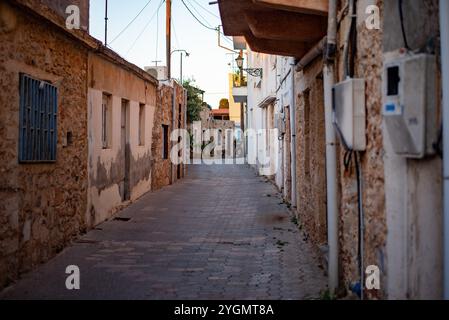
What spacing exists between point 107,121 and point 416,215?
8.45m

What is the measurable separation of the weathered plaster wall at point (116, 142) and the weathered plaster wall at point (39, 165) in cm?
59

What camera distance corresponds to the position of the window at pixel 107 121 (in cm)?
1079

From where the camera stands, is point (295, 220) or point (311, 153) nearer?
point (311, 153)

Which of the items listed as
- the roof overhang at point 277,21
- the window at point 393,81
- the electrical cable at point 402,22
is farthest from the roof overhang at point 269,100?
the window at point 393,81

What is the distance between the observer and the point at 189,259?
283 inches

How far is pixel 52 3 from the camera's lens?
354 inches

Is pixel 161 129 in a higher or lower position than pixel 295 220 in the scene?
higher

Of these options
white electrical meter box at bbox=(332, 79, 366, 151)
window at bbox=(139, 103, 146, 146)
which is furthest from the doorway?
white electrical meter box at bbox=(332, 79, 366, 151)

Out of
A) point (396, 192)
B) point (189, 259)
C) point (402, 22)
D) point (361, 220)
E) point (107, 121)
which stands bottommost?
point (189, 259)

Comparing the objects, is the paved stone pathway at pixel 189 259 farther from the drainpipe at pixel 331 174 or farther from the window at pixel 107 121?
the window at pixel 107 121

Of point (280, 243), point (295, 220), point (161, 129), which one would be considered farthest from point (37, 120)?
point (161, 129)

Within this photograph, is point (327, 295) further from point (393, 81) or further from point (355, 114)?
point (393, 81)
